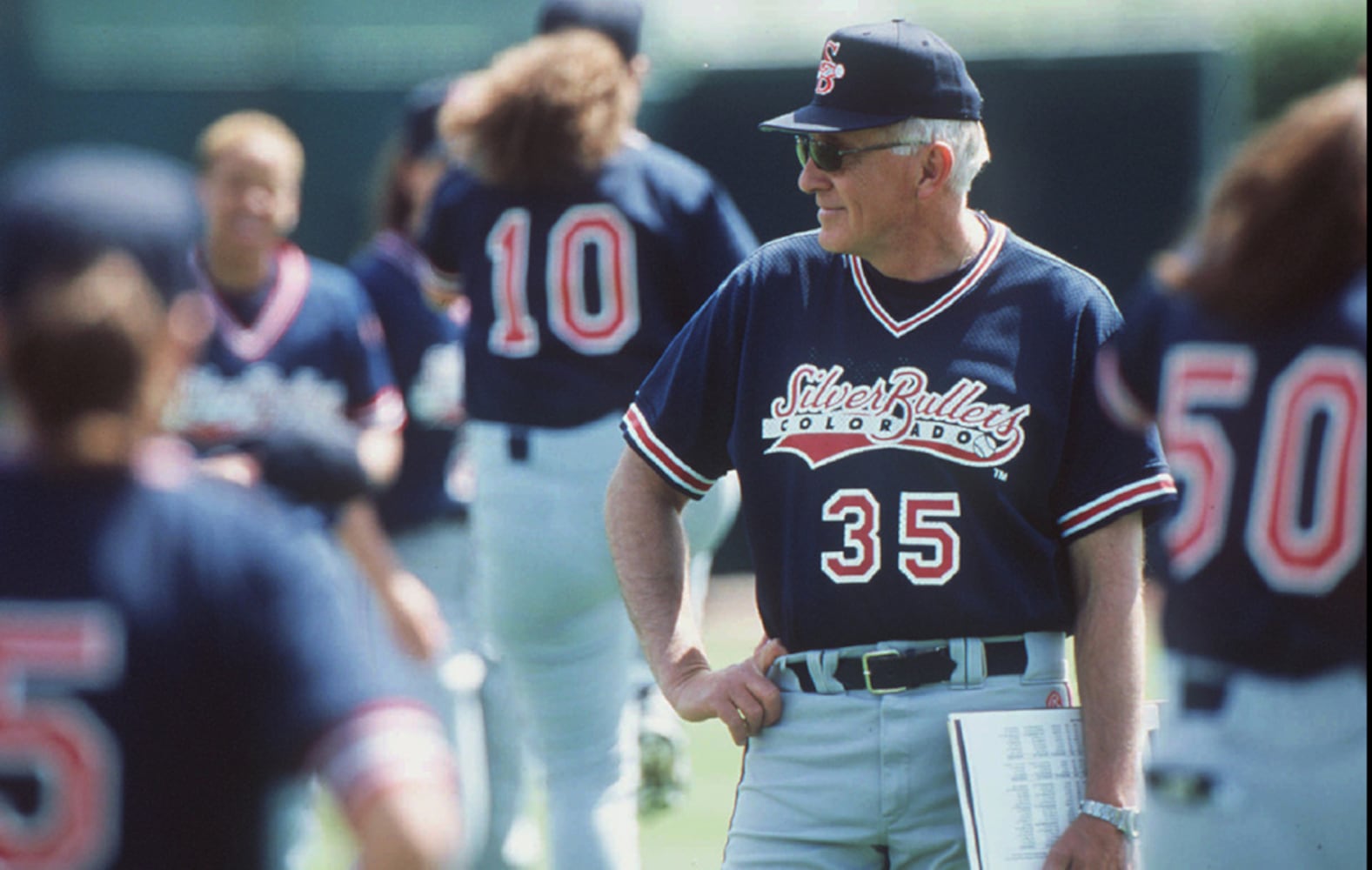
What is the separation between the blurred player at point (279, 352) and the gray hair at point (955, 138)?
2.06 meters

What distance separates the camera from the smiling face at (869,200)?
9.53 feet

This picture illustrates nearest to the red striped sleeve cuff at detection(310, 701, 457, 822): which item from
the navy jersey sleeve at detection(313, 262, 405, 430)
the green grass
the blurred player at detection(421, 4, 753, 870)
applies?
the green grass

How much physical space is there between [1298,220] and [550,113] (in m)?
2.54

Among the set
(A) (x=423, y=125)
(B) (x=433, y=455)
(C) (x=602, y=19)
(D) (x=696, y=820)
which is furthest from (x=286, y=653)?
(D) (x=696, y=820)

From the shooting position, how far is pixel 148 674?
1826mm

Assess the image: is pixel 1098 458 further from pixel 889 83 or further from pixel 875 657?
pixel 889 83

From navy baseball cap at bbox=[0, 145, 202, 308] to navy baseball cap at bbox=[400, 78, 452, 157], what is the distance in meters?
3.73

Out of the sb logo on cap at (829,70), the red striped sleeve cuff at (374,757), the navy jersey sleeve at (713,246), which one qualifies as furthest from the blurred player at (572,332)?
the red striped sleeve cuff at (374,757)

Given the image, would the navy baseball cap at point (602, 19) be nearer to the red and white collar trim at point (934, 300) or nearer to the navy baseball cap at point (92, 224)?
the red and white collar trim at point (934, 300)

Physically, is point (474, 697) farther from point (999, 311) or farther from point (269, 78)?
point (269, 78)

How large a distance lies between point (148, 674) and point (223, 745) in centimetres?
10

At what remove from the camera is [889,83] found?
114 inches

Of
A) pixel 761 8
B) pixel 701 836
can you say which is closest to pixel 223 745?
pixel 701 836

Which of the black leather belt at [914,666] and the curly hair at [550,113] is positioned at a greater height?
the curly hair at [550,113]
